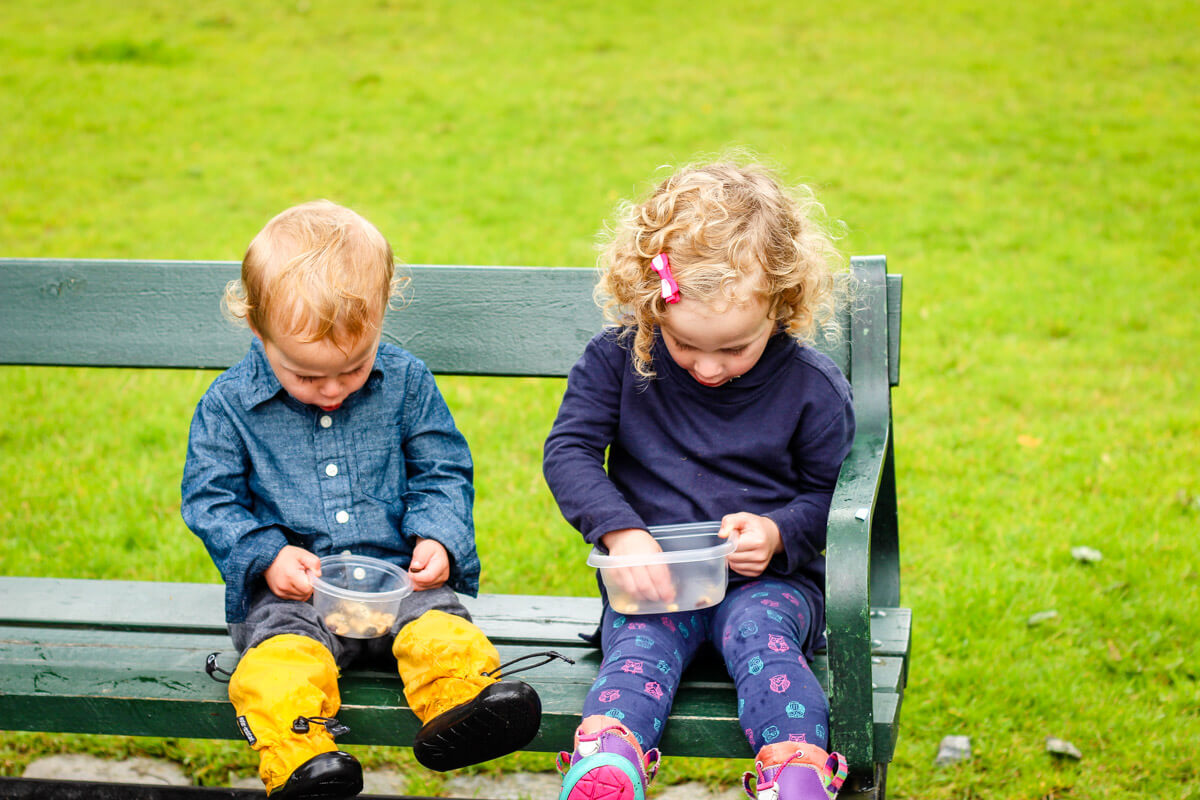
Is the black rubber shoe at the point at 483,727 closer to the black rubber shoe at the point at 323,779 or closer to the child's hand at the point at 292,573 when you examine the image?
the black rubber shoe at the point at 323,779

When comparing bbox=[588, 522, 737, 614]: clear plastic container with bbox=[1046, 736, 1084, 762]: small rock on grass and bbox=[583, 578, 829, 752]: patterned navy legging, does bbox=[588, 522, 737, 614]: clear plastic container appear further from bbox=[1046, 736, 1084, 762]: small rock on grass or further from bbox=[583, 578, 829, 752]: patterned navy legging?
bbox=[1046, 736, 1084, 762]: small rock on grass

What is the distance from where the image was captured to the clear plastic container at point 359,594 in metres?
2.07

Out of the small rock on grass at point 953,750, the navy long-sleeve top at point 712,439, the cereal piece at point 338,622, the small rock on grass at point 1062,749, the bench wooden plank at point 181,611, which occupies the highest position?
the navy long-sleeve top at point 712,439

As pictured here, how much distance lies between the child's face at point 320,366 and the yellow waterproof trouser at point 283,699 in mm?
447

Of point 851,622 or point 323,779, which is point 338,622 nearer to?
point 323,779

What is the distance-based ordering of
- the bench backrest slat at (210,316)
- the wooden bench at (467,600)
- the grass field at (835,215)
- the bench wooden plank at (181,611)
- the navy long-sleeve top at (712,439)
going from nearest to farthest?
the wooden bench at (467,600), the navy long-sleeve top at (712,439), the bench wooden plank at (181,611), the bench backrest slat at (210,316), the grass field at (835,215)

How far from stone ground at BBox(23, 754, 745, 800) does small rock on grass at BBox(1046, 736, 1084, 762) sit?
0.74 metres

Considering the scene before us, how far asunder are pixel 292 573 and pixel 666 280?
87 centimetres

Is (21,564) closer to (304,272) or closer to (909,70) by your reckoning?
(304,272)

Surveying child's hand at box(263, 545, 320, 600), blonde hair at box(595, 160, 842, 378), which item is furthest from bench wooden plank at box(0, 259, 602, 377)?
child's hand at box(263, 545, 320, 600)

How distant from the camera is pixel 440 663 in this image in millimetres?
2049

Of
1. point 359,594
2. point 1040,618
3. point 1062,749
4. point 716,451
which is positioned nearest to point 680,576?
point 716,451

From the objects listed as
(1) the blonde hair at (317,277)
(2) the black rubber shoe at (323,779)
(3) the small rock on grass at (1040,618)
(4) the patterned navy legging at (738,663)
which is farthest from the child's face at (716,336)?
(3) the small rock on grass at (1040,618)

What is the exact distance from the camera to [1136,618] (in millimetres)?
3234
